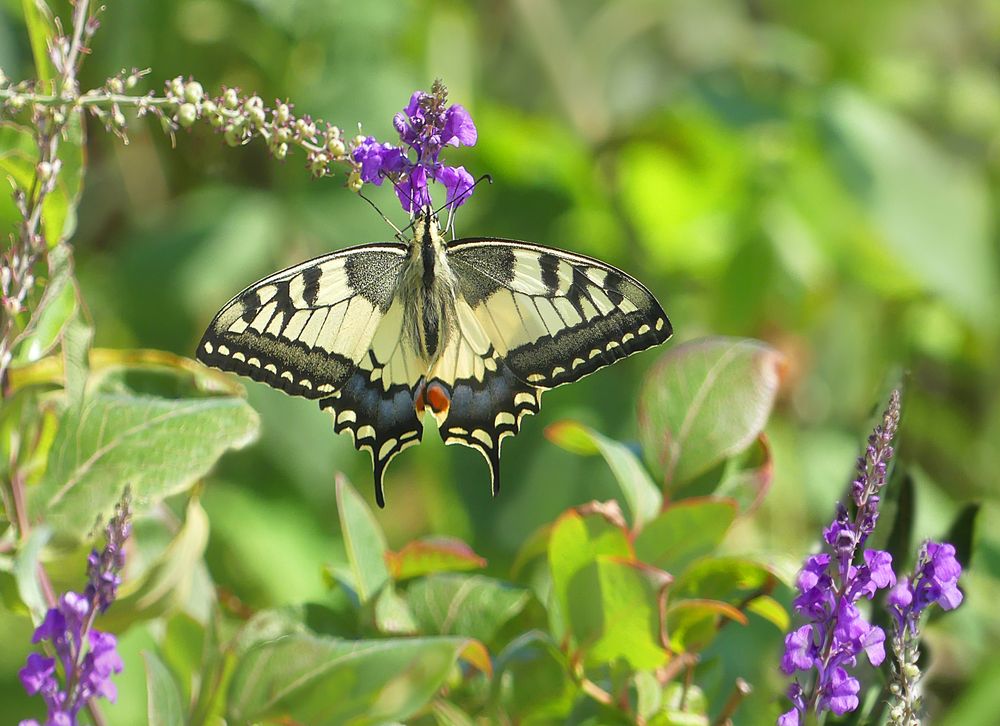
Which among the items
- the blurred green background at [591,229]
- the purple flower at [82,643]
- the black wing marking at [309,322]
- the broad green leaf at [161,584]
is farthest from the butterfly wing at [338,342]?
the blurred green background at [591,229]

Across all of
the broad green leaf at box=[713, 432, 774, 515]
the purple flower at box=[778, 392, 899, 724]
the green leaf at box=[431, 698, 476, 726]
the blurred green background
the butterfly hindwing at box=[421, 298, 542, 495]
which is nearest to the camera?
the purple flower at box=[778, 392, 899, 724]

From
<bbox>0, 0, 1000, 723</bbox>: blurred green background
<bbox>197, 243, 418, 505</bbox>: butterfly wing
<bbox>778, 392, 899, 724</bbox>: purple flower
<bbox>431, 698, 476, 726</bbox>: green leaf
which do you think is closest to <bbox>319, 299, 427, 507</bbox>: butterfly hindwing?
<bbox>197, 243, 418, 505</bbox>: butterfly wing

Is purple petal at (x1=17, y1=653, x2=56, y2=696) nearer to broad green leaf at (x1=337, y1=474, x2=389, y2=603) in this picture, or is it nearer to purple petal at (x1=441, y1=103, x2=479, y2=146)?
broad green leaf at (x1=337, y1=474, x2=389, y2=603)

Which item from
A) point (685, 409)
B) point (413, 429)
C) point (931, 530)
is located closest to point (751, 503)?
point (685, 409)

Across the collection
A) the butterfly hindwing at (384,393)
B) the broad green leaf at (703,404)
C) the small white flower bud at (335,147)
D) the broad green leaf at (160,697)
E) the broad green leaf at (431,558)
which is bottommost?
the broad green leaf at (160,697)

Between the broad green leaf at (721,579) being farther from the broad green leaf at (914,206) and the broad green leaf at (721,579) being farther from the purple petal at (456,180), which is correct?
the broad green leaf at (914,206)

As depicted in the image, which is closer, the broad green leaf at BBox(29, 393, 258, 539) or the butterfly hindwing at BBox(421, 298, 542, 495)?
the broad green leaf at BBox(29, 393, 258, 539)

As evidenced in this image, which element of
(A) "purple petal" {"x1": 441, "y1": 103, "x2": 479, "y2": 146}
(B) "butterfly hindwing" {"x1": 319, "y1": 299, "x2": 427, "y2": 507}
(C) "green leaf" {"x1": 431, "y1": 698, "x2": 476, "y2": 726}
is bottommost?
(C) "green leaf" {"x1": 431, "y1": 698, "x2": 476, "y2": 726}
